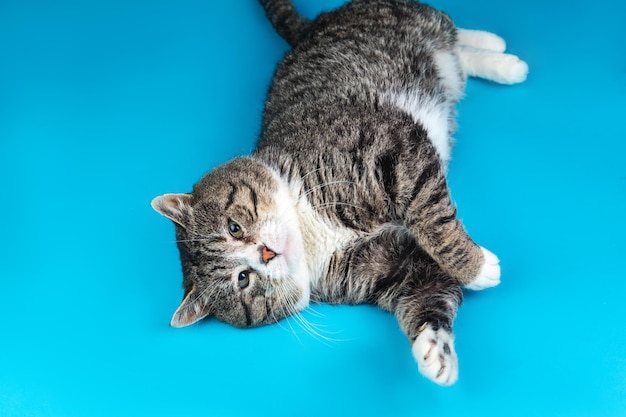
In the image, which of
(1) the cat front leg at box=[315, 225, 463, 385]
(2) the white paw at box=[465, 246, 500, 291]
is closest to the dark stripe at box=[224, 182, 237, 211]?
(1) the cat front leg at box=[315, 225, 463, 385]

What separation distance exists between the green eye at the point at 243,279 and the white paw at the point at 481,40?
1.79 metres

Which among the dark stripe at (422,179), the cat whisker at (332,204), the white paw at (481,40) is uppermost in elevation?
the white paw at (481,40)

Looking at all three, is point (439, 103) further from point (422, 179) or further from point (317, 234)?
point (317, 234)

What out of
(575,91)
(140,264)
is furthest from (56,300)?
(575,91)

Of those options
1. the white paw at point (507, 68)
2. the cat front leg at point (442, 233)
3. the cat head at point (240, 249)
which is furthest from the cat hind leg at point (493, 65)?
the cat head at point (240, 249)

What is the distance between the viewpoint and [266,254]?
2057 mm

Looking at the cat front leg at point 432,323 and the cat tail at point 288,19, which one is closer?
the cat front leg at point 432,323

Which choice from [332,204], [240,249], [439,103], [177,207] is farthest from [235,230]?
[439,103]

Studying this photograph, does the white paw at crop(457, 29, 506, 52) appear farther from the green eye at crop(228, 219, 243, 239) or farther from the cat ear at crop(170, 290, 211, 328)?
the cat ear at crop(170, 290, 211, 328)

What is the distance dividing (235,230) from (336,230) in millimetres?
366

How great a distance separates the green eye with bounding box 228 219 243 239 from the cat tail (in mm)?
1540

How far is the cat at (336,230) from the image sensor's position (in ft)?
6.80

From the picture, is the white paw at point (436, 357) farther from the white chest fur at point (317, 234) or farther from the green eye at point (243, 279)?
the green eye at point (243, 279)

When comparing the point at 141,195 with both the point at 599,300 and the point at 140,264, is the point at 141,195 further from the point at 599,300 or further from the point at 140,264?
the point at 599,300
